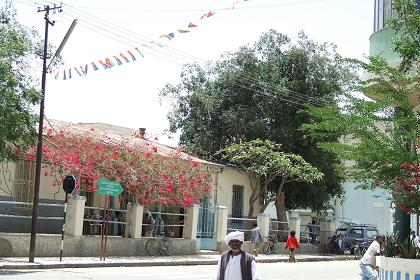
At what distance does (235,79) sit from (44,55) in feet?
54.8

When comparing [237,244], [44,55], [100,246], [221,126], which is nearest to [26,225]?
[100,246]

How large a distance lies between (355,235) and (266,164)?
9.35 meters

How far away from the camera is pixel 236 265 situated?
7.77 m

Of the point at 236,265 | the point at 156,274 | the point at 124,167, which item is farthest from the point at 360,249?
the point at 236,265

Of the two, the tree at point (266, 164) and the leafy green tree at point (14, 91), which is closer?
the leafy green tree at point (14, 91)

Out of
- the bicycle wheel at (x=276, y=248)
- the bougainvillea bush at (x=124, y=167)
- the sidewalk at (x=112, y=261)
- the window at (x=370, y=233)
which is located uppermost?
the bougainvillea bush at (x=124, y=167)

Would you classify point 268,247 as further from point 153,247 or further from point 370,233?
point 370,233

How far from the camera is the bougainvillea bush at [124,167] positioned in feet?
83.8

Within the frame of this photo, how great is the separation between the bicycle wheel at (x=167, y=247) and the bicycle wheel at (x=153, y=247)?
17 centimetres

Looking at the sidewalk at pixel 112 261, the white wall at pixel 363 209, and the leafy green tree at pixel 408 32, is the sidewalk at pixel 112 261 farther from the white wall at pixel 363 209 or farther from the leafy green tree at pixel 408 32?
the white wall at pixel 363 209

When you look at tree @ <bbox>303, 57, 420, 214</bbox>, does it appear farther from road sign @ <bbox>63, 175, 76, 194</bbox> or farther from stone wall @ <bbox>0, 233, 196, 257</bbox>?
stone wall @ <bbox>0, 233, 196, 257</bbox>

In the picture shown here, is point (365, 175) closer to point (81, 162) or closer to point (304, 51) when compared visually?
point (81, 162)

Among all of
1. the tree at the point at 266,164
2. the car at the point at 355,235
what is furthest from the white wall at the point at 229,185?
the car at the point at 355,235

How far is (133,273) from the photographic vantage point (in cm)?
1994
